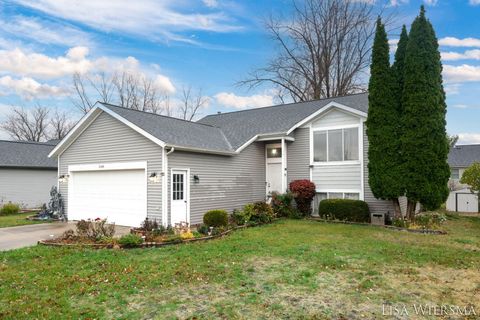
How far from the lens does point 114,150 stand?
13.4 meters

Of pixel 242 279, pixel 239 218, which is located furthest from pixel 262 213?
pixel 242 279

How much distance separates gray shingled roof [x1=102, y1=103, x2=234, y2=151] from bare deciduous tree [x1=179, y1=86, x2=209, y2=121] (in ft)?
70.1

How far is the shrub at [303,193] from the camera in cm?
1490

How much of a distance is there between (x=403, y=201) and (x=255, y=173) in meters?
6.45

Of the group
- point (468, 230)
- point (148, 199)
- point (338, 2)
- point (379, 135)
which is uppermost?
point (338, 2)

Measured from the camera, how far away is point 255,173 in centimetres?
1600

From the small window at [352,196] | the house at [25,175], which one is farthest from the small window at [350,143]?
the house at [25,175]

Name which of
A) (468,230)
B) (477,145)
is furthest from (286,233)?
(477,145)

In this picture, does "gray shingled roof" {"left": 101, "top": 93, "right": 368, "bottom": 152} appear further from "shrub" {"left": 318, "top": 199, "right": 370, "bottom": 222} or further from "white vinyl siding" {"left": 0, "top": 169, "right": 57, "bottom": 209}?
"white vinyl siding" {"left": 0, "top": 169, "right": 57, "bottom": 209}

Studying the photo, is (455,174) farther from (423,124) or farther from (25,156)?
(25,156)

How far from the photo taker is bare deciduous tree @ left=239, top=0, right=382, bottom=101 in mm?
30469

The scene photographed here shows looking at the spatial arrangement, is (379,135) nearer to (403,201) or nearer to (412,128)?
(412,128)

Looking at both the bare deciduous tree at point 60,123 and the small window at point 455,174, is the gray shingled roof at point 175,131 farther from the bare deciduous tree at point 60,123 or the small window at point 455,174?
the bare deciduous tree at point 60,123

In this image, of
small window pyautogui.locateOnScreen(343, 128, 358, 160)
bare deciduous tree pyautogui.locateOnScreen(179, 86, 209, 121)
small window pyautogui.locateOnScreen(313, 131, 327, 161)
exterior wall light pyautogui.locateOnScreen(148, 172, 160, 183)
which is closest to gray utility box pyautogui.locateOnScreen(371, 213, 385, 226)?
small window pyautogui.locateOnScreen(343, 128, 358, 160)
